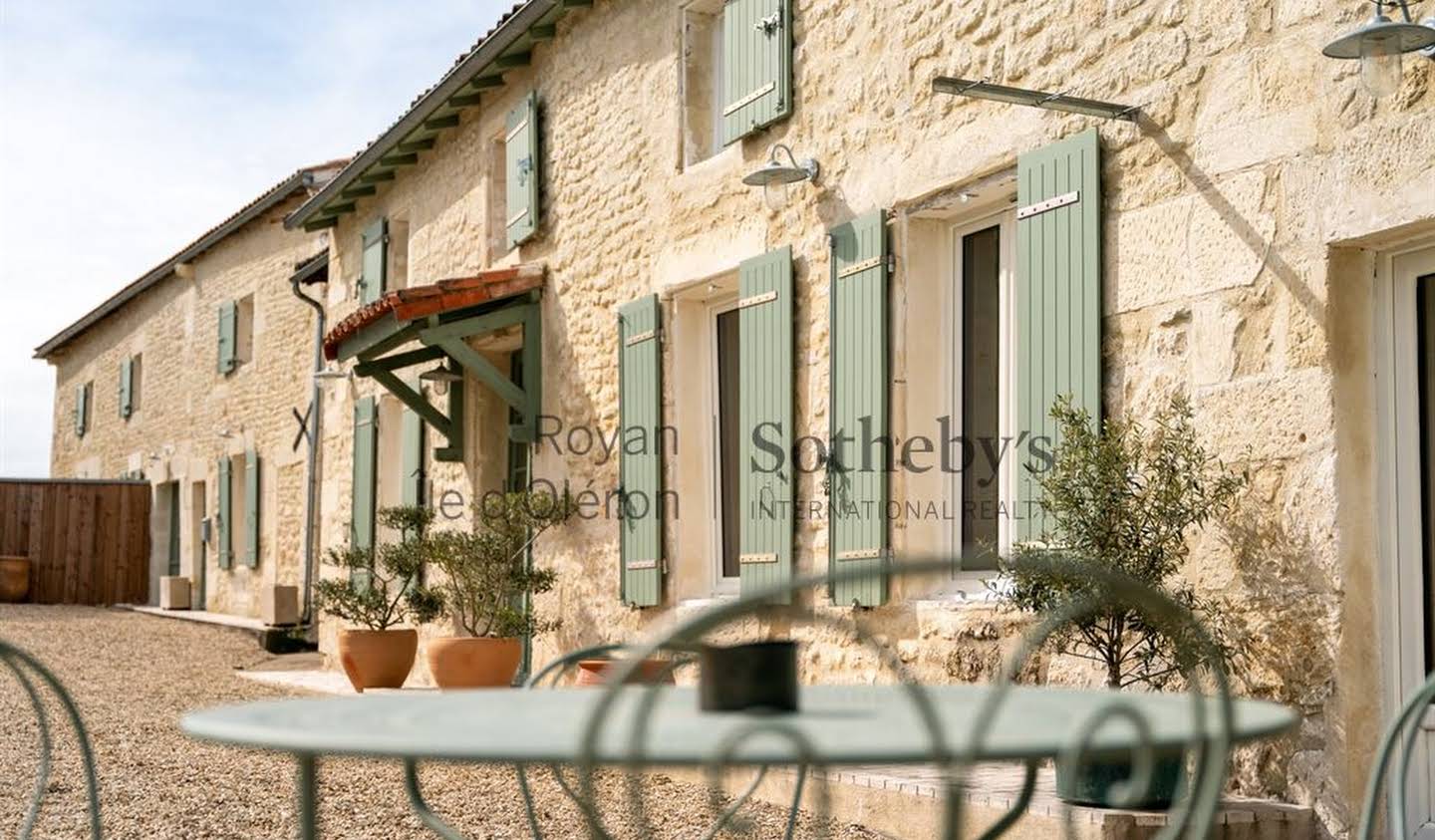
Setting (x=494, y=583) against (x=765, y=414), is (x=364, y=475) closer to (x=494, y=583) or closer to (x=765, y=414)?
(x=494, y=583)

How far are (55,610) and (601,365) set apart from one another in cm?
1159

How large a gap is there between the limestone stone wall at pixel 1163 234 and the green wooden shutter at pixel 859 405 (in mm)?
80

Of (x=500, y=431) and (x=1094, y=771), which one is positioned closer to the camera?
(x=1094, y=771)

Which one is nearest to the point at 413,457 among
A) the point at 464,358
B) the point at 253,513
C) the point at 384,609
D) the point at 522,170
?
the point at 384,609

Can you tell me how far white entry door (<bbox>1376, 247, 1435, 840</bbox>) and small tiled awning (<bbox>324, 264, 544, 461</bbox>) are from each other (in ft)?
18.4

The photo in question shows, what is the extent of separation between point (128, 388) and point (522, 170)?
14.0 meters

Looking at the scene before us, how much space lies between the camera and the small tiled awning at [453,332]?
940 centimetres

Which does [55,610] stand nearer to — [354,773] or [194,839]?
[354,773]

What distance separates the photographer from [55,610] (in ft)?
60.4

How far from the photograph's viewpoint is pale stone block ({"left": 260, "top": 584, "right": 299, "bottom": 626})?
1496 cm

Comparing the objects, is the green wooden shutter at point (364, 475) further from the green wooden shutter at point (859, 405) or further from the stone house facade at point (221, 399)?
the green wooden shutter at point (859, 405)

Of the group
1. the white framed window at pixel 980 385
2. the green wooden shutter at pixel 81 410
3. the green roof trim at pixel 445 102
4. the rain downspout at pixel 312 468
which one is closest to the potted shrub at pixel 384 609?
the green roof trim at pixel 445 102

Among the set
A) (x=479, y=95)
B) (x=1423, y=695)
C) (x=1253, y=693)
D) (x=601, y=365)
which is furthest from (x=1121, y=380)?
(x=479, y=95)

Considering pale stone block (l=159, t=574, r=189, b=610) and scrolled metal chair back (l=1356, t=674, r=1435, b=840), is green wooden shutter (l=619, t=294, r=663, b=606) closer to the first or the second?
scrolled metal chair back (l=1356, t=674, r=1435, b=840)
